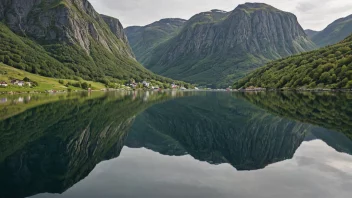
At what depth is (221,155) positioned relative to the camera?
24.6m

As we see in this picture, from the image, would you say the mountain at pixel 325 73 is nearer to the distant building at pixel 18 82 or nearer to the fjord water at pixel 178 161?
the fjord water at pixel 178 161

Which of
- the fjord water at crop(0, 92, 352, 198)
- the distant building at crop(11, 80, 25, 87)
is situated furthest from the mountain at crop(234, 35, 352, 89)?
the distant building at crop(11, 80, 25, 87)

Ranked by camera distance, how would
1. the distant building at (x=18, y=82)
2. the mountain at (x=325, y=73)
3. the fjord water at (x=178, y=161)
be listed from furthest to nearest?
the distant building at (x=18, y=82) < the mountain at (x=325, y=73) < the fjord water at (x=178, y=161)

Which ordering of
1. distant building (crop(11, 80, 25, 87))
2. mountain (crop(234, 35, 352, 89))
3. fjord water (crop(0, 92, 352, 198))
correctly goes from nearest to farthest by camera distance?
fjord water (crop(0, 92, 352, 198)) → mountain (crop(234, 35, 352, 89)) → distant building (crop(11, 80, 25, 87))

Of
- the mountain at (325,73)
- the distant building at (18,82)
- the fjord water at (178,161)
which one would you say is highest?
the mountain at (325,73)

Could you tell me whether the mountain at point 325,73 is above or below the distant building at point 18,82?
above

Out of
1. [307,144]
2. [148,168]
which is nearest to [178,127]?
[307,144]

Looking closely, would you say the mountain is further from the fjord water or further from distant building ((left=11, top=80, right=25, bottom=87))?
distant building ((left=11, top=80, right=25, bottom=87))

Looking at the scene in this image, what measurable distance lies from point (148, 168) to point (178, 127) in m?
21.5

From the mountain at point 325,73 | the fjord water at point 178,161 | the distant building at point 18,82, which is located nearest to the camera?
the fjord water at point 178,161

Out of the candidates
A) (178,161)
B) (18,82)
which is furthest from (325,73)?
(18,82)

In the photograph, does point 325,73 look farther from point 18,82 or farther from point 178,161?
point 18,82

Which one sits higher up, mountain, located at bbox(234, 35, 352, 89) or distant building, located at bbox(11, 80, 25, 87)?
mountain, located at bbox(234, 35, 352, 89)

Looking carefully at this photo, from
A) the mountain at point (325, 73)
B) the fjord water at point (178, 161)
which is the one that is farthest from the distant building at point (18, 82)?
the fjord water at point (178, 161)
